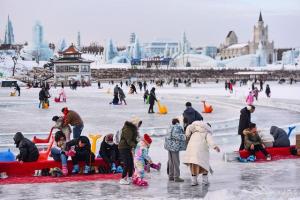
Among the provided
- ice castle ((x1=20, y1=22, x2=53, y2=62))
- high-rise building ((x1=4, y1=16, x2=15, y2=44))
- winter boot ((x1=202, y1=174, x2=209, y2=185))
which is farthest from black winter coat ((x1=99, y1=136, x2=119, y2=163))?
high-rise building ((x1=4, y1=16, x2=15, y2=44))

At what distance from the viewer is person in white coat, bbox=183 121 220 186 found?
8.73m

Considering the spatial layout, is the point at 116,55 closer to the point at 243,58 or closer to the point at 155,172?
the point at 243,58

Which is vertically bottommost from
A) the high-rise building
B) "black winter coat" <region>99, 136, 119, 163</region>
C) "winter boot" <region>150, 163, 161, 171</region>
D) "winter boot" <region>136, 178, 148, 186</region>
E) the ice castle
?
"winter boot" <region>136, 178, 148, 186</region>

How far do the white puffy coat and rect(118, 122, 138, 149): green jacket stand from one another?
880 millimetres

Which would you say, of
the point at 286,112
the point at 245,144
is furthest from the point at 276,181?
the point at 286,112

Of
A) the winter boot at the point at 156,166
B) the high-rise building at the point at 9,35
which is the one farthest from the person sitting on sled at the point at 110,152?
the high-rise building at the point at 9,35

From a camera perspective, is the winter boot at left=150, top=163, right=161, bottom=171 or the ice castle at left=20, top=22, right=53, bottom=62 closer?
the winter boot at left=150, top=163, right=161, bottom=171

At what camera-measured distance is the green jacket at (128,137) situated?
8799 mm

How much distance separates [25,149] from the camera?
983cm

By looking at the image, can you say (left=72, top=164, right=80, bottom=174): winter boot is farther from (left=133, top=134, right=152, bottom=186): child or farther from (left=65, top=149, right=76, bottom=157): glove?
(left=133, top=134, right=152, bottom=186): child

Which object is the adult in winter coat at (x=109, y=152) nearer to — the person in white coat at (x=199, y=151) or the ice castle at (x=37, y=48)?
the person in white coat at (x=199, y=151)

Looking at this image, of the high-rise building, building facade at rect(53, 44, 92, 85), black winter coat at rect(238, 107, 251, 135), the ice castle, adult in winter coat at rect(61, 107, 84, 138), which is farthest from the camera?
the high-rise building

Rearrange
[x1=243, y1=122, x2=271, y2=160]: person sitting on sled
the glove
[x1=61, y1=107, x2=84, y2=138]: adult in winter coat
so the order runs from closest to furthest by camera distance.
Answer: the glove < [x1=243, y1=122, x2=271, y2=160]: person sitting on sled < [x1=61, y1=107, x2=84, y2=138]: adult in winter coat

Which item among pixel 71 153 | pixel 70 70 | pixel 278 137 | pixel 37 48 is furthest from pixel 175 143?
pixel 37 48
